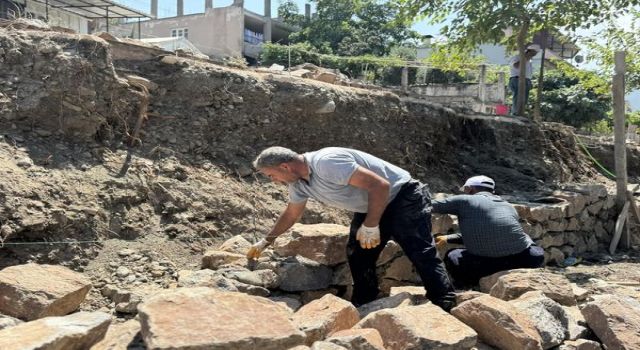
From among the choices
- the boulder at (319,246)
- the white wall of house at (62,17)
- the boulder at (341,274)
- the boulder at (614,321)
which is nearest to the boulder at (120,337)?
the boulder at (319,246)

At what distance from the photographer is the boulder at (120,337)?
7.96ft

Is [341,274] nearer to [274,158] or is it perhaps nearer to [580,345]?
[274,158]

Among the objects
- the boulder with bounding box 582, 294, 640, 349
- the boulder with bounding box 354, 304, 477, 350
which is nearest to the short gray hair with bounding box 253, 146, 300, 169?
the boulder with bounding box 354, 304, 477, 350

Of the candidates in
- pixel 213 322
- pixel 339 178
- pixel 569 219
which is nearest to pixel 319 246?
pixel 339 178

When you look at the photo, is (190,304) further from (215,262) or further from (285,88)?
(285,88)

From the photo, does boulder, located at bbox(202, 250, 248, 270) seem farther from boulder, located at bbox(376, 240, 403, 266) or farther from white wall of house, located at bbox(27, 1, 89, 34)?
white wall of house, located at bbox(27, 1, 89, 34)

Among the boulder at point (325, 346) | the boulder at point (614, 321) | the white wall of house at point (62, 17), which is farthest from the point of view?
the white wall of house at point (62, 17)

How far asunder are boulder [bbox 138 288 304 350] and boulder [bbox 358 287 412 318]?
35.6 inches

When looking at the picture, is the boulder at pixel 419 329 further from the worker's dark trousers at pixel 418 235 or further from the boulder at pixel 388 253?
the boulder at pixel 388 253

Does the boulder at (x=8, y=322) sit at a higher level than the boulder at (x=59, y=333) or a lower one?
lower

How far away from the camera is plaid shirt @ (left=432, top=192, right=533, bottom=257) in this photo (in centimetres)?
414

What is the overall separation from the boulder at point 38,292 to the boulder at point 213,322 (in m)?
0.82

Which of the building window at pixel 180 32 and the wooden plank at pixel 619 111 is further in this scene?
the building window at pixel 180 32

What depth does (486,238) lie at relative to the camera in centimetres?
416
